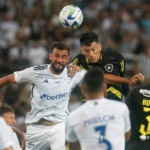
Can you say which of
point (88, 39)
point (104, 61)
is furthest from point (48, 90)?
point (104, 61)

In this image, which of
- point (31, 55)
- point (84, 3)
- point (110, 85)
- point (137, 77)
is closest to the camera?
point (137, 77)

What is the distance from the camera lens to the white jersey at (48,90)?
11.0 meters

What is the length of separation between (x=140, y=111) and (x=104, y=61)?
1678 millimetres

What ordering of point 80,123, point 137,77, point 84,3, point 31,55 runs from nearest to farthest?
point 80,123
point 137,77
point 31,55
point 84,3

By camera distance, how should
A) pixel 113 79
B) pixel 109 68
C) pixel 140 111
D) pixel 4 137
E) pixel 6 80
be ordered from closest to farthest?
pixel 4 137 → pixel 140 111 → pixel 6 80 → pixel 113 79 → pixel 109 68

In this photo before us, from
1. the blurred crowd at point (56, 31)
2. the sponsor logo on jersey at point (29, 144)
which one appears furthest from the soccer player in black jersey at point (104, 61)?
the blurred crowd at point (56, 31)

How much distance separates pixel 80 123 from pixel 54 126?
2.73 m

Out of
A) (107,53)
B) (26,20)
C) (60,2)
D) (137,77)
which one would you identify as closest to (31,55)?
(26,20)

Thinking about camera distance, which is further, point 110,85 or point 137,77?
point 110,85

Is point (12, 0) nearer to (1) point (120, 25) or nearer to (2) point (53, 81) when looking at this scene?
(1) point (120, 25)

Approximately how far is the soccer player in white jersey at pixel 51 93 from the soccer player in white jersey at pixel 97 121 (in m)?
2.54

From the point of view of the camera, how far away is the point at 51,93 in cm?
1105

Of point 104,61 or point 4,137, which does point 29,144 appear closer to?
point 104,61

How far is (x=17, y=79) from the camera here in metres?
Result: 11.0
